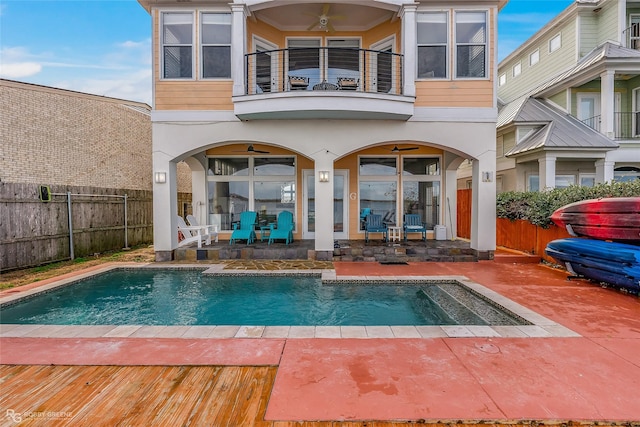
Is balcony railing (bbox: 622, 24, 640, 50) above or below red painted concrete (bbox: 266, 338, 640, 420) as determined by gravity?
above

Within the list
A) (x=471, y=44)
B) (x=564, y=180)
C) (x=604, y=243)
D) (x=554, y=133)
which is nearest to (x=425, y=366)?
(x=604, y=243)

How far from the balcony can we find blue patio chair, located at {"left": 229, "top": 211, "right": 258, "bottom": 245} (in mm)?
3175

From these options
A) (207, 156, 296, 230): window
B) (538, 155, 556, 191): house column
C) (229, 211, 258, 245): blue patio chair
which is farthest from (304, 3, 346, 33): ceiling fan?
(538, 155, 556, 191): house column

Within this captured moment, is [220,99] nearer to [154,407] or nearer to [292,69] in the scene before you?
[292,69]

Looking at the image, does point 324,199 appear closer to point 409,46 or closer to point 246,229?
point 246,229

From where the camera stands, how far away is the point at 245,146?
10781 millimetres

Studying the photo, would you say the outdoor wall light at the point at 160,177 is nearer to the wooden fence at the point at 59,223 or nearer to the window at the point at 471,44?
the wooden fence at the point at 59,223

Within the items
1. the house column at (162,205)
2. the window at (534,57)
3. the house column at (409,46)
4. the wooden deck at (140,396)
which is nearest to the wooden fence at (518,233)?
the house column at (409,46)

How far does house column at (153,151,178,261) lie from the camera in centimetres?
878

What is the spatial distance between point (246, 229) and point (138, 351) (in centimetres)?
679

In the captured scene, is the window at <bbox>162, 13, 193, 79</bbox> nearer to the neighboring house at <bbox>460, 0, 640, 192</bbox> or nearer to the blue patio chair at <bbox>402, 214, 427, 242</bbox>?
the blue patio chair at <bbox>402, 214, 427, 242</bbox>

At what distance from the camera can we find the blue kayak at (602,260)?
210 inches

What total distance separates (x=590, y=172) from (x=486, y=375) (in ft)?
45.0

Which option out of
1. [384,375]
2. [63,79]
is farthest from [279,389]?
[63,79]
